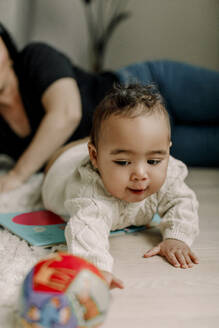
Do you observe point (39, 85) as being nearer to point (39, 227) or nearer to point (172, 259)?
point (39, 227)

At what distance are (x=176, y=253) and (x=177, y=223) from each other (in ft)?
0.28

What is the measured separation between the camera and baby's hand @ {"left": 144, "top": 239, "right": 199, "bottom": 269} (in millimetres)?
866

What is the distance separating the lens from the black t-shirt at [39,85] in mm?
1479

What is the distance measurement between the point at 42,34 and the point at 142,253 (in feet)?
7.02

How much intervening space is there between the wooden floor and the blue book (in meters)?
0.12

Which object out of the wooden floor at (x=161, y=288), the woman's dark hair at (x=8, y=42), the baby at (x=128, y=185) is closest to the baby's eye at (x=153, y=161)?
the baby at (x=128, y=185)

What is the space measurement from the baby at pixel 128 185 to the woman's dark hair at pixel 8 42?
75 centimetres

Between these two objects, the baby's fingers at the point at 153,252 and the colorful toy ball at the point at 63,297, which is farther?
the baby's fingers at the point at 153,252

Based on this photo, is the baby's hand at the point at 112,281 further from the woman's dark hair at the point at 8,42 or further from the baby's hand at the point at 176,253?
the woman's dark hair at the point at 8,42

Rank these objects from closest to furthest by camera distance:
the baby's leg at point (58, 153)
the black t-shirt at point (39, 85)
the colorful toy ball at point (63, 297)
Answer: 1. the colorful toy ball at point (63, 297)
2. the baby's leg at point (58, 153)
3. the black t-shirt at point (39, 85)

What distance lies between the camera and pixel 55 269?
0.60 m

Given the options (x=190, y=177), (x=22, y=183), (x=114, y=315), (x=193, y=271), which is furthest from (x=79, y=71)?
(x=114, y=315)

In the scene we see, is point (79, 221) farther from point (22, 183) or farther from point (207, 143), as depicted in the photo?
point (207, 143)

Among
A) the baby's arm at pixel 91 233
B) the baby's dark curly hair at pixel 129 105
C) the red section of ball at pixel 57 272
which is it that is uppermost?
the baby's dark curly hair at pixel 129 105
